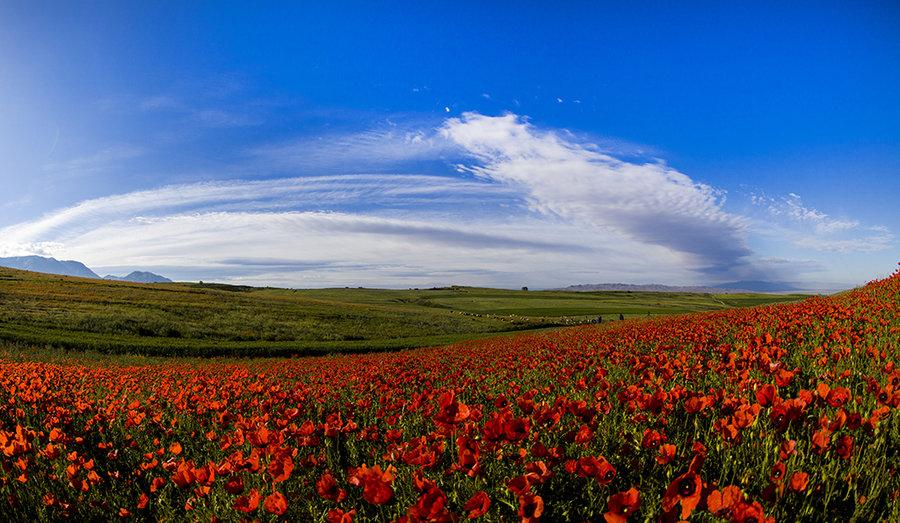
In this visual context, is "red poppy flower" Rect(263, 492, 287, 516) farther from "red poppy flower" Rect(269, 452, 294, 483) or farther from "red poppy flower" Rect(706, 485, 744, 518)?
"red poppy flower" Rect(706, 485, 744, 518)

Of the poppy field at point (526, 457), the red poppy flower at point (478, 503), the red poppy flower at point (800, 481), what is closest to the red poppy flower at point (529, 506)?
the poppy field at point (526, 457)

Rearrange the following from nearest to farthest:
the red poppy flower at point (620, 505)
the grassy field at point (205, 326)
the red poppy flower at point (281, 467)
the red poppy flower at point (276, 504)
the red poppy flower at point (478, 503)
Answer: the red poppy flower at point (620, 505) < the red poppy flower at point (478, 503) < the red poppy flower at point (276, 504) < the red poppy flower at point (281, 467) < the grassy field at point (205, 326)

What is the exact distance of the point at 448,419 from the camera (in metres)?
2.74

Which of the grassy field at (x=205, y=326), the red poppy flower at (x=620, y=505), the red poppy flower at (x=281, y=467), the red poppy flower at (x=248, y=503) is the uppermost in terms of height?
the red poppy flower at (x=620, y=505)

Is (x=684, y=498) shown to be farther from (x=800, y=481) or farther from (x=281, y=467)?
(x=281, y=467)

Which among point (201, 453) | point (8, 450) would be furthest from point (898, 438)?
point (8, 450)

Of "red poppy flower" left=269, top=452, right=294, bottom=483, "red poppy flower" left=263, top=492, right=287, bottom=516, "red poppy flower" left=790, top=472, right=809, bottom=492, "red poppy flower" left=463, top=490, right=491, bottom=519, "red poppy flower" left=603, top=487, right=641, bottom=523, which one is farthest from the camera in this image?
"red poppy flower" left=269, top=452, right=294, bottom=483

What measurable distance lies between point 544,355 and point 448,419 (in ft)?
25.0

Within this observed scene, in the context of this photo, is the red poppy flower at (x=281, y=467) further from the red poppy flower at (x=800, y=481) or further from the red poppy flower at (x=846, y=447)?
the red poppy flower at (x=846, y=447)

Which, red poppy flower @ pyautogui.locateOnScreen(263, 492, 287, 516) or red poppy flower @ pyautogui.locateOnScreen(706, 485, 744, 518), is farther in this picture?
red poppy flower @ pyautogui.locateOnScreen(263, 492, 287, 516)

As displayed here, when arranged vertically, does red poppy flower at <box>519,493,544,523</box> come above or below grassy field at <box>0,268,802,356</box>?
above

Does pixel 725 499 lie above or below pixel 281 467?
above

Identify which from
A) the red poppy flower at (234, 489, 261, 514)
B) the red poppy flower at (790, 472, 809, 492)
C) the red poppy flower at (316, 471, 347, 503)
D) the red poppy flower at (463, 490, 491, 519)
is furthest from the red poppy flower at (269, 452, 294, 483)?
the red poppy flower at (790, 472, 809, 492)

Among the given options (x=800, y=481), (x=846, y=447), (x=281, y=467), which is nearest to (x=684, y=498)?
(x=800, y=481)
